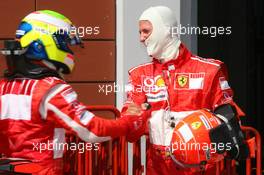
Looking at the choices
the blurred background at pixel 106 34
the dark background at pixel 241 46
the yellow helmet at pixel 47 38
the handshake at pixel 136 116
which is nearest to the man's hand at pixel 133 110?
the handshake at pixel 136 116

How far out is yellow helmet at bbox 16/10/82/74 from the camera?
13.0 ft

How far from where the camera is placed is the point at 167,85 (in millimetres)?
4613

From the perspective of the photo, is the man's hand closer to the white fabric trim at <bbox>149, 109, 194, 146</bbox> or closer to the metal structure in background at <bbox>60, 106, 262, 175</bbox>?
the white fabric trim at <bbox>149, 109, 194, 146</bbox>

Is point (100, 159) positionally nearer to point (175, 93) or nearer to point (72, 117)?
point (175, 93)

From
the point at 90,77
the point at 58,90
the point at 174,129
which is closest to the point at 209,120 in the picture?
the point at 174,129

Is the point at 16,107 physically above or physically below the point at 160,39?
below

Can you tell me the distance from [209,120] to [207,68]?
0.44m

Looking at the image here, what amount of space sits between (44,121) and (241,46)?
17.6 feet

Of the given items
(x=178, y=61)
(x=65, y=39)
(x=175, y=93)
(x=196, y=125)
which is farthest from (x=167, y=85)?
(x=65, y=39)

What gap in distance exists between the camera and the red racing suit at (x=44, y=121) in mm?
3814

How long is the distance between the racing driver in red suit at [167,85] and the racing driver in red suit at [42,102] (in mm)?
568

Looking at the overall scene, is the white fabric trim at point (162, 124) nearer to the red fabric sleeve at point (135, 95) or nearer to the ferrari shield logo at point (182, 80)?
the red fabric sleeve at point (135, 95)

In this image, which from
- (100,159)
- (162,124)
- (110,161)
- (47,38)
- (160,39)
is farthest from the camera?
(100,159)

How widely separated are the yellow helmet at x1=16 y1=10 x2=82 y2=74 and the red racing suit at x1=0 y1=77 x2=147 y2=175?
18 centimetres
